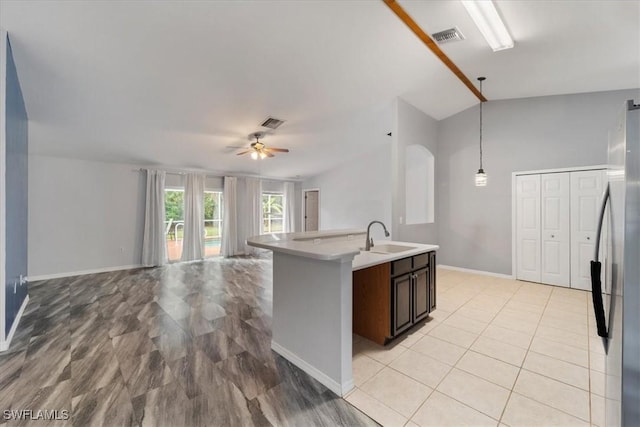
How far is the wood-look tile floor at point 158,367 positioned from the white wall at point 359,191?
13.7 feet

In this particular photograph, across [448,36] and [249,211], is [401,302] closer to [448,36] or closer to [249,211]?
[448,36]

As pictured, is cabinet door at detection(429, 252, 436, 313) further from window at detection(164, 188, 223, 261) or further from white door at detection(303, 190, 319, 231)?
white door at detection(303, 190, 319, 231)

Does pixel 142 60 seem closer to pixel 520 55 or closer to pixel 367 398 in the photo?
pixel 367 398

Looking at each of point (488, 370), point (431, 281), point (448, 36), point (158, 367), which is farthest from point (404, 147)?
point (158, 367)

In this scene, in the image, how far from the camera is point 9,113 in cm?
253

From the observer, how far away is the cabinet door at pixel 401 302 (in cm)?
239

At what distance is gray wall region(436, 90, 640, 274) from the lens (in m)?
4.14

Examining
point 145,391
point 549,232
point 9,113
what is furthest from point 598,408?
point 9,113

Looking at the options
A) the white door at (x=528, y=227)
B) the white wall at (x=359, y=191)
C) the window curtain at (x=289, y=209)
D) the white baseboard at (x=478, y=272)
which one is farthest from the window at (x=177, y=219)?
the white door at (x=528, y=227)

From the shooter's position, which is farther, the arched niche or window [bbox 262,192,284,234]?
window [bbox 262,192,284,234]

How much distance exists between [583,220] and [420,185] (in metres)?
2.70

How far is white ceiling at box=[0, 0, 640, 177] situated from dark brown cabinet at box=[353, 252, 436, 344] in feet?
7.94

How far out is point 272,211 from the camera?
862cm

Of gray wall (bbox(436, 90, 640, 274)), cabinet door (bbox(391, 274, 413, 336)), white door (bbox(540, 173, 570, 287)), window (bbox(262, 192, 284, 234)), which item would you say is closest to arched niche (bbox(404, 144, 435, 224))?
gray wall (bbox(436, 90, 640, 274))
